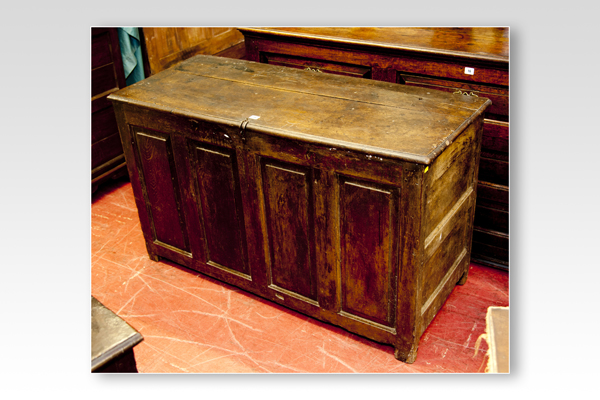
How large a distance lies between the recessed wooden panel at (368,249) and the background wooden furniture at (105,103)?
2274 mm

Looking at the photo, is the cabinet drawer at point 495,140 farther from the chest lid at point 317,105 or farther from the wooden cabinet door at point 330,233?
the wooden cabinet door at point 330,233

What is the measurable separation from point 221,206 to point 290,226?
0.45 meters

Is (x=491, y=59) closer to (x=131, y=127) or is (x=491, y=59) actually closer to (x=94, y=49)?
(x=131, y=127)

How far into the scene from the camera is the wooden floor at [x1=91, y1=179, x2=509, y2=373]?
285 cm

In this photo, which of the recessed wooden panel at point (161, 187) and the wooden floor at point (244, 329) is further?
the recessed wooden panel at point (161, 187)

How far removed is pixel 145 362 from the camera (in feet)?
9.49

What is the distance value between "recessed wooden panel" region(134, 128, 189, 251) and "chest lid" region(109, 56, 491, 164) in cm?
23

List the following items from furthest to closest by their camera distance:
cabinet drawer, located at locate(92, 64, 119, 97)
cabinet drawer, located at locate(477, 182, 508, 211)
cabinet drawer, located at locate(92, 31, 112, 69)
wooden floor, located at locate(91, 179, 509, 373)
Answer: cabinet drawer, located at locate(92, 64, 119, 97), cabinet drawer, located at locate(92, 31, 112, 69), cabinet drawer, located at locate(477, 182, 508, 211), wooden floor, located at locate(91, 179, 509, 373)

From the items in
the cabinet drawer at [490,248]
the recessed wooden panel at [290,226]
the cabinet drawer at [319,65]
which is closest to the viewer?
the recessed wooden panel at [290,226]

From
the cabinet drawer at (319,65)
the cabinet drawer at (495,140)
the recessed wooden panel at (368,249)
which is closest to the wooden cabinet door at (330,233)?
the recessed wooden panel at (368,249)

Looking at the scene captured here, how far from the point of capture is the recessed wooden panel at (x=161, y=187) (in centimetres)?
313

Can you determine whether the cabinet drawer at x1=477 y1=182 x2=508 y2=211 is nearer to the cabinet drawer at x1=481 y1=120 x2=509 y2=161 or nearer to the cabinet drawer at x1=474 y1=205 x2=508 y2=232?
the cabinet drawer at x1=474 y1=205 x2=508 y2=232

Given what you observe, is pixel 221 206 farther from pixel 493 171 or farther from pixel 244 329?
pixel 493 171

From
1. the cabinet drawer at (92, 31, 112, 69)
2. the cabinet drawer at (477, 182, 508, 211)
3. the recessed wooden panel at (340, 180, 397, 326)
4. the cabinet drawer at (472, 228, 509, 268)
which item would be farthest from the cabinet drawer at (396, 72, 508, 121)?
the cabinet drawer at (92, 31, 112, 69)
